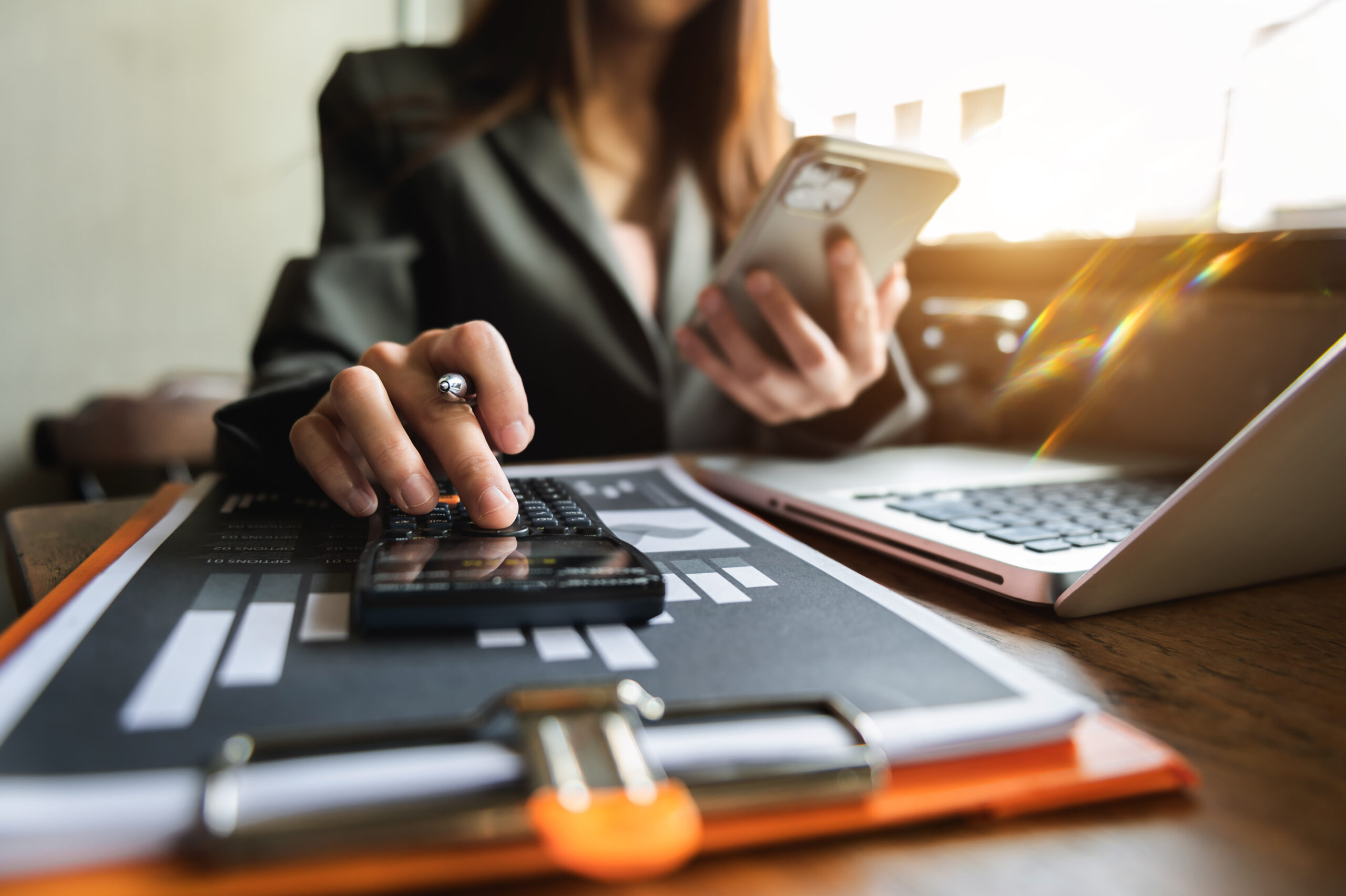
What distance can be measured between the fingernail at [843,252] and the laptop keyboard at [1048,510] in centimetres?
18

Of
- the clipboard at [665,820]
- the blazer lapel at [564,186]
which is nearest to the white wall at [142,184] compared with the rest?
the blazer lapel at [564,186]

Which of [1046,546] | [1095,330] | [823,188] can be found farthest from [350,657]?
[1095,330]

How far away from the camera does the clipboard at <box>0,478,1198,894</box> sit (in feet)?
0.43

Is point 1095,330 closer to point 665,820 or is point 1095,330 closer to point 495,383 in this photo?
point 495,383

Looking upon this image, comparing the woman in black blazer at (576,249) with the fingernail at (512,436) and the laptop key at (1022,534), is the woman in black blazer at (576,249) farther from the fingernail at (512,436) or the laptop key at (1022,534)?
the laptop key at (1022,534)

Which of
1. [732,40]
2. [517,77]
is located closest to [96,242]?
[517,77]

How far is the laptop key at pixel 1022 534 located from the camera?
334 mm

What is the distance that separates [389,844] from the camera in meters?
0.14

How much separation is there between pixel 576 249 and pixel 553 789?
0.68m

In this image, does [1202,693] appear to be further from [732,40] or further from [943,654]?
[732,40]

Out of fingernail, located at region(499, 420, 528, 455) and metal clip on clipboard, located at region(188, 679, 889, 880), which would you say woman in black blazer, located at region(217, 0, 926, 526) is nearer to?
fingernail, located at region(499, 420, 528, 455)

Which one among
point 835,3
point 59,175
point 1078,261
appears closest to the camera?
point 1078,261

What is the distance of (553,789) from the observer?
5.6 inches

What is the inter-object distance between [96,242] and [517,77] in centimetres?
118
